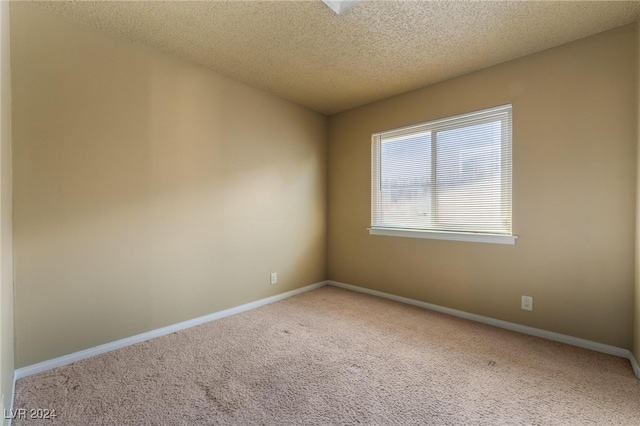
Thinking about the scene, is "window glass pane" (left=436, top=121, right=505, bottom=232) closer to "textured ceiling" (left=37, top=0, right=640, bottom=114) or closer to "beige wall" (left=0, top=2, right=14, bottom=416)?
"textured ceiling" (left=37, top=0, right=640, bottom=114)

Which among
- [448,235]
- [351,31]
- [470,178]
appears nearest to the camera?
[351,31]

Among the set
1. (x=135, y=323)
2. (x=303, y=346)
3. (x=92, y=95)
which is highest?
(x=92, y=95)

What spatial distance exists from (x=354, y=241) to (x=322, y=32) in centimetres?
257

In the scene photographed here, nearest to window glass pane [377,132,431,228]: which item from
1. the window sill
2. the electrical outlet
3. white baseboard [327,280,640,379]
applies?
the window sill

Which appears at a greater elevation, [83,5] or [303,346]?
[83,5]

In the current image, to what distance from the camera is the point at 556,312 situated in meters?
2.46

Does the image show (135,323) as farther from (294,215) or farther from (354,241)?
(354,241)

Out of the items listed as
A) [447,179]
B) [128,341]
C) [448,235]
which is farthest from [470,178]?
[128,341]

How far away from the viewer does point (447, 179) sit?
10.3 feet

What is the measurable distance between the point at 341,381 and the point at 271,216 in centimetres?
210

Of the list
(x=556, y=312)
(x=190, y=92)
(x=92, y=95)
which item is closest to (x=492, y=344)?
(x=556, y=312)

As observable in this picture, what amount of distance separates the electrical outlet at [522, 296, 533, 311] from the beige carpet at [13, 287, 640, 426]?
0.25 m

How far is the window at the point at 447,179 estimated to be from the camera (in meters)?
2.78

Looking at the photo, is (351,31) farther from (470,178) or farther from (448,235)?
(448,235)
